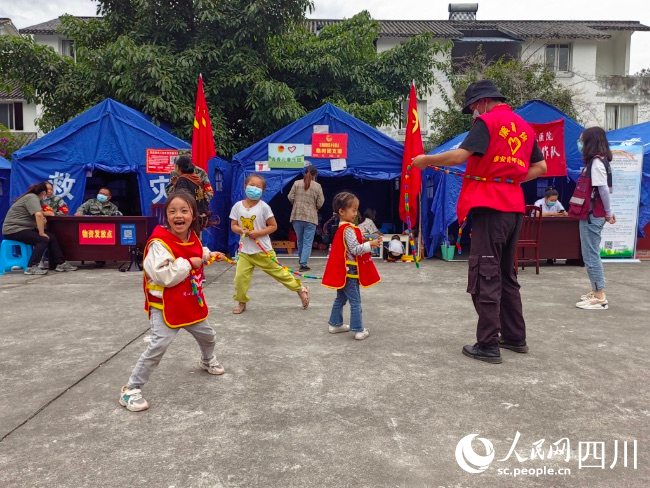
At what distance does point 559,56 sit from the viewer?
2312 cm

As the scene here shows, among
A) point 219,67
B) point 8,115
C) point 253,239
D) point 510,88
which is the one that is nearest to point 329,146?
point 219,67

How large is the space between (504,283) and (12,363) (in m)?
3.86

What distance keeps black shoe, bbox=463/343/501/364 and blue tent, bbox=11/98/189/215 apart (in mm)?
8183

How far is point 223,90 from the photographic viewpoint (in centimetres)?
1321

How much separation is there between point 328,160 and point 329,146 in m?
0.30

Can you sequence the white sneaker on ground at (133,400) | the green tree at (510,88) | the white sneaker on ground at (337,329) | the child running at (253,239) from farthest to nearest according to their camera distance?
1. the green tree at (510,88)
2. the child running at (253,239)
3. the white sneaker on ground at (337,329)
4. the white sneaker on ground at (133,400)

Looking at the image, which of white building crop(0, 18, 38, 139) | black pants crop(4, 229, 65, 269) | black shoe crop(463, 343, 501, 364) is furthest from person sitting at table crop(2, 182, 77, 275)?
white building crop(0, 18, 38, 139)

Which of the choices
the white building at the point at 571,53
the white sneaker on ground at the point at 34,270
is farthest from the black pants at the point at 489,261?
the white building at the point at 571,53

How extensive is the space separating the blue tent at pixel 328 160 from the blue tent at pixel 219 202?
0.42m

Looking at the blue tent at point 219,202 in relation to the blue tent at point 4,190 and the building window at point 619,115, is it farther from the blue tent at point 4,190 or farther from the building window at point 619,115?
the building window at point 619,115

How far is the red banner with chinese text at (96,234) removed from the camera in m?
9.23

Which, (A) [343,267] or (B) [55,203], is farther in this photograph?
(B) [55,203]

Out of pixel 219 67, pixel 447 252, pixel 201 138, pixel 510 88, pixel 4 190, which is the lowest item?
pixel 447 252

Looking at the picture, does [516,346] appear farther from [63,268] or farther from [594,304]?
[63,268]
